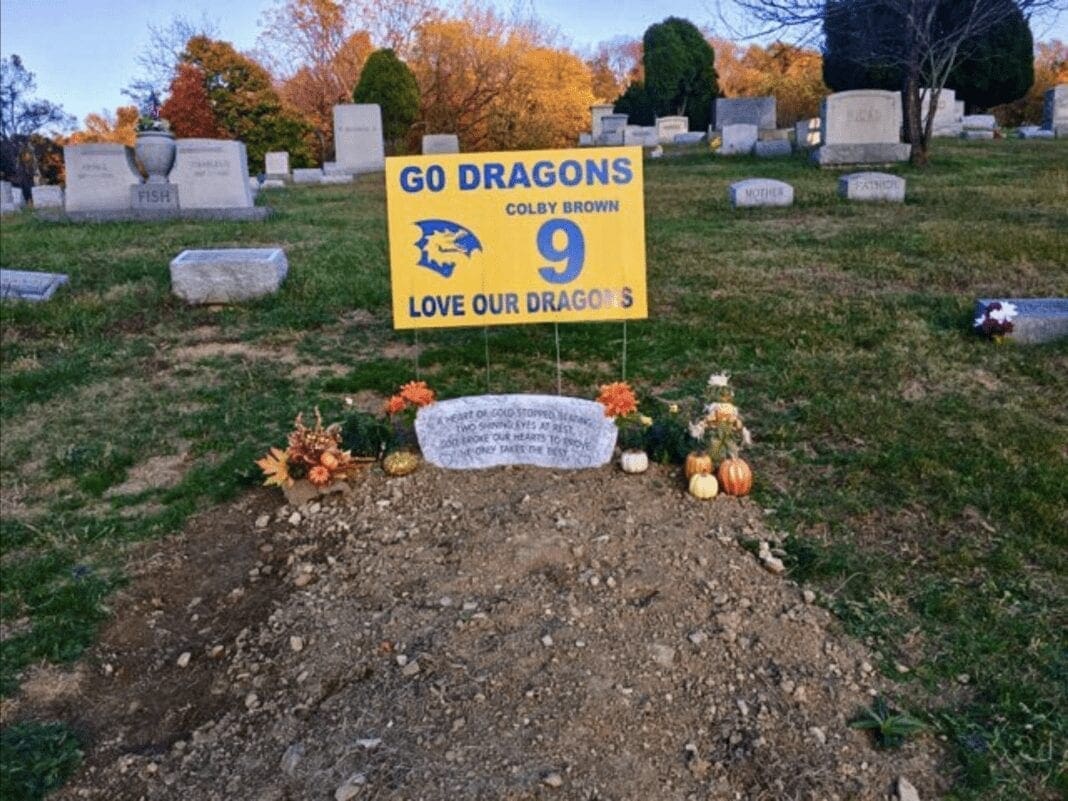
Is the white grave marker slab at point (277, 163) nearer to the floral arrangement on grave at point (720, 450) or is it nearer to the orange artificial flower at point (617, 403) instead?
the orange artificial flower at point (617, 403)

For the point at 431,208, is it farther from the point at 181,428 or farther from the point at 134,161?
the point at 134,161

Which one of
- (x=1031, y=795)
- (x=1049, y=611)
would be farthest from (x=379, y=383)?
(x=1031, y=795)

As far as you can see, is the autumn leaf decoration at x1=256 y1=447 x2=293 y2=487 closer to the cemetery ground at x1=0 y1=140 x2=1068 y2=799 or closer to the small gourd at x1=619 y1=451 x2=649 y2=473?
the cemetery ground at x1=0 y1=140 x2=1068 y2=799

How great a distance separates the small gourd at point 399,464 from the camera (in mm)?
4715

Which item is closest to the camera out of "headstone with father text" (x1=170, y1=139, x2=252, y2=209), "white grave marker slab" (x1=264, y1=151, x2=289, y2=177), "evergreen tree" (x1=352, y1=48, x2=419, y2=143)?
"headstone with father text" (x1=170, y1=139, x2=252, y2=209)

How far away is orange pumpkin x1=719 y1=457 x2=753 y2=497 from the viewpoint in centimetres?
446

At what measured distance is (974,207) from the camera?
512 inches

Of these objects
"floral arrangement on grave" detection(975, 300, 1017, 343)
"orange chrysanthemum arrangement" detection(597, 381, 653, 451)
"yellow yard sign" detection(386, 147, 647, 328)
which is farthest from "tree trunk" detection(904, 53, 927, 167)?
"orange chrysanthemum arrangement" detection(597, 381, 653, 451)

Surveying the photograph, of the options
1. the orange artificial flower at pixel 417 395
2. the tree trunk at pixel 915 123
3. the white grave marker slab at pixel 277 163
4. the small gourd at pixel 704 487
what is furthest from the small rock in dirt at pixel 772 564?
the white grave marker slab at pixel 277 163

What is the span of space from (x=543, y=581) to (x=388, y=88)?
3172cm

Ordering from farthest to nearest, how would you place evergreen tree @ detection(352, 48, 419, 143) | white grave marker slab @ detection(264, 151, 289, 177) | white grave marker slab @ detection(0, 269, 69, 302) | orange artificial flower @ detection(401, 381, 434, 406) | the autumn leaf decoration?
evergreen tree @ detection(352, 48, 419, 143) → white grave marker slab @ detection(264, 151, 289, 177) → white grave marker slab @ detection(0, 269, 69, 302) → orange artificial flower @ detection(401, 381, 434, 406) → the autumn leaf decoration

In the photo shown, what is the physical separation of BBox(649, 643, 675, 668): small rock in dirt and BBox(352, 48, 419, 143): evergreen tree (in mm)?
31888

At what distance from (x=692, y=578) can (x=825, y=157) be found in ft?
55.3

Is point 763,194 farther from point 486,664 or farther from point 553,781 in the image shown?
point 553,781
